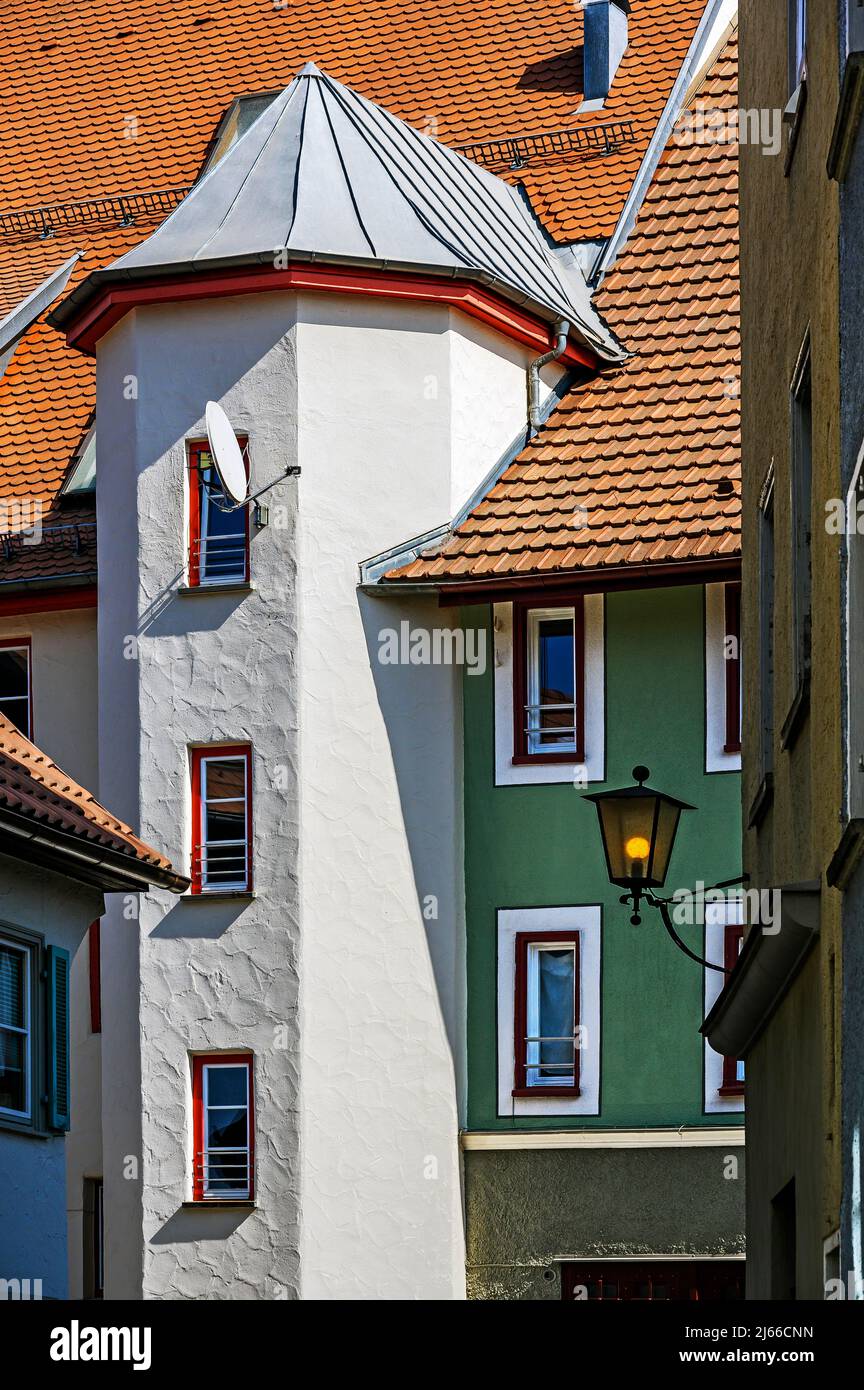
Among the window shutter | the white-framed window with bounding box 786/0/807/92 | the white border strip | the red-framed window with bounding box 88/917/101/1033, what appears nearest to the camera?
the white-framed window with bounding box 786/0/807/92

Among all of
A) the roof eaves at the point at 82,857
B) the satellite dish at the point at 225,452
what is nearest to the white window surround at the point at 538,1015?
the satellite dish at the point at 225,452

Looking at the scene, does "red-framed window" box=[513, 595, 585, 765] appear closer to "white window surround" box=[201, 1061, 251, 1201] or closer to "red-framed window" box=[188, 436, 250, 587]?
"red-framed window" box=[188, 436, 250, 587]

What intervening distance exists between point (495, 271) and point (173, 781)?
5.71 m

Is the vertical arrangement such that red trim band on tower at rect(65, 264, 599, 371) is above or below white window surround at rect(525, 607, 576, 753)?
above

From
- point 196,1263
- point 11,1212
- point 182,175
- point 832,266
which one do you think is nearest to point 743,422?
point 832,266

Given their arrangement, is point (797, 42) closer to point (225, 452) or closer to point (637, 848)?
point (637, 848)

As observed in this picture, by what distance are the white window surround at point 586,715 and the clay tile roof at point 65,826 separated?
18.0 ft

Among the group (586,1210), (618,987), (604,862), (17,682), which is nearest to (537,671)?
(604,862)

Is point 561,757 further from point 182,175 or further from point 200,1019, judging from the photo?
point 182,175

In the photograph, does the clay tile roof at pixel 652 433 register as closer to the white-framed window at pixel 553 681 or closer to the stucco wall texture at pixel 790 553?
the white-framed window at pixel 553 681

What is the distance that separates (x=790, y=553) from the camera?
44.0 feet

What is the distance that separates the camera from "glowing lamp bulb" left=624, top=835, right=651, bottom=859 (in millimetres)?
16047

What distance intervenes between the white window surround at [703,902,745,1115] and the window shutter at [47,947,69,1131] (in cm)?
657

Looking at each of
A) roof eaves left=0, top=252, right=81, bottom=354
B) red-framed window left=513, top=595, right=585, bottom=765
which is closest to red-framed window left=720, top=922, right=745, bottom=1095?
red-framed window left=513, top=595, right=585, bottom=765
